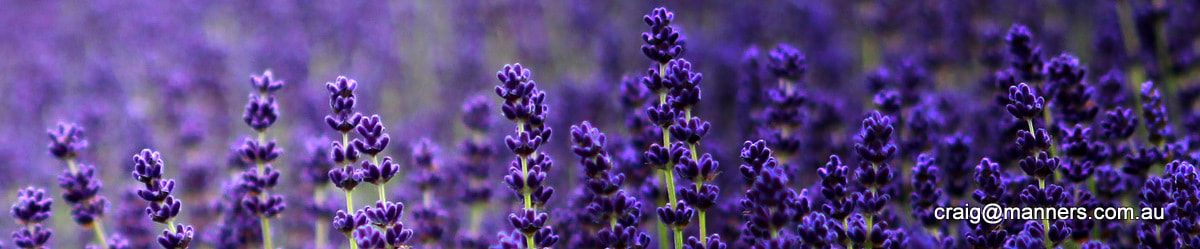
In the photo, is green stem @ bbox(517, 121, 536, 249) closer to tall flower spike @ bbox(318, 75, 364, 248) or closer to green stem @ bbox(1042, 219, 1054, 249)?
tall flower spike @ bbox(318, 75, 364, 248)

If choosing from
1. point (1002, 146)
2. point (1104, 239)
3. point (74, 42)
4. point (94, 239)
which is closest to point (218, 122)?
point (94, 239)

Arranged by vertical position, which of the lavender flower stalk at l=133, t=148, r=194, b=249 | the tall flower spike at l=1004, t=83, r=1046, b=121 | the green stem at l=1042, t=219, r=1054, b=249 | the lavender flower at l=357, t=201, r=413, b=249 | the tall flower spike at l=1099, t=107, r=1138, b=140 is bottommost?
the green stem at l=1042, t=219, r=1054, b=249

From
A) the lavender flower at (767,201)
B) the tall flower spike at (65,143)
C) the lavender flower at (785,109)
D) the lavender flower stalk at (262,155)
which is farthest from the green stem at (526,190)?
the tall flower spike at (65,143)

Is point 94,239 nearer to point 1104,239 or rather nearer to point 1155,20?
point 1104,239

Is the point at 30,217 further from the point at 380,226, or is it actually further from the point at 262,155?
the point at 380,226

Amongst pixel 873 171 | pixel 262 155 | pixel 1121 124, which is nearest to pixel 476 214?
pixel 262 155

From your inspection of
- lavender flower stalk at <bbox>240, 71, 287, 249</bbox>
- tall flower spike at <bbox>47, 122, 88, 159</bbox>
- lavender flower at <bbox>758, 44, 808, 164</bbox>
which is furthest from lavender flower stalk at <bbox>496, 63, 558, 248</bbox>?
tall flower spike at <bbox>47, 122, 88, 159</bbox>
